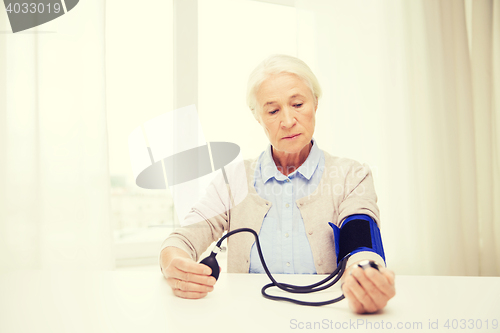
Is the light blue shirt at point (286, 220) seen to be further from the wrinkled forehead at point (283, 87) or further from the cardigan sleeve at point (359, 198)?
the wrinkled forehead at point (283, 87)

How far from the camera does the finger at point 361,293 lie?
0.48 metres

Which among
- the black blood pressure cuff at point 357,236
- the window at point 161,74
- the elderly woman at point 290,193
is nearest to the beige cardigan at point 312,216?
the elderly woman at point 290,193

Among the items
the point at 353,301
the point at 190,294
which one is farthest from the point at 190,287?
the point at 353,301

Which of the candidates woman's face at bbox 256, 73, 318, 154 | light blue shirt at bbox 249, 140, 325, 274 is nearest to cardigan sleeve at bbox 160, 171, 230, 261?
light blue shirt at bbox 249, 140, 325, 274

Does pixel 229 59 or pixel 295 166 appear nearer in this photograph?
pixel 295 166

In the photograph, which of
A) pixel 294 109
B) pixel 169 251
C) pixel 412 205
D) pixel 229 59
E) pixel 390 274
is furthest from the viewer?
pixel 412 205

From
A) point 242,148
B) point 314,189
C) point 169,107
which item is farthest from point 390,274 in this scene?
point 169,107

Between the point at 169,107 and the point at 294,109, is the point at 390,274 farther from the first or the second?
the point at 169,107

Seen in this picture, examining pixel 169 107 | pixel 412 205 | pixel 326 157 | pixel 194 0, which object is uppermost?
pixel 194 0

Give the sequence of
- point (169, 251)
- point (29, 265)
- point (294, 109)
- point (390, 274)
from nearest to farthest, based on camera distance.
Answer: point (390, 274) → point (169, 251) → point (294, 109) → point (29, 265)

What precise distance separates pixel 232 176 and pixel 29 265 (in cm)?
101

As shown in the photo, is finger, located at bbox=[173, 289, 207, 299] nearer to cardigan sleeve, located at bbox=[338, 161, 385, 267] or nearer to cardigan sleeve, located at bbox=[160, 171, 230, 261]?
cardigan sleeve, located at bbox=[160, 171, 230, 261]

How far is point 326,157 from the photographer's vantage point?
3.33ft

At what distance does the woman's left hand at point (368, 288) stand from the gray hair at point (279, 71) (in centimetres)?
62
